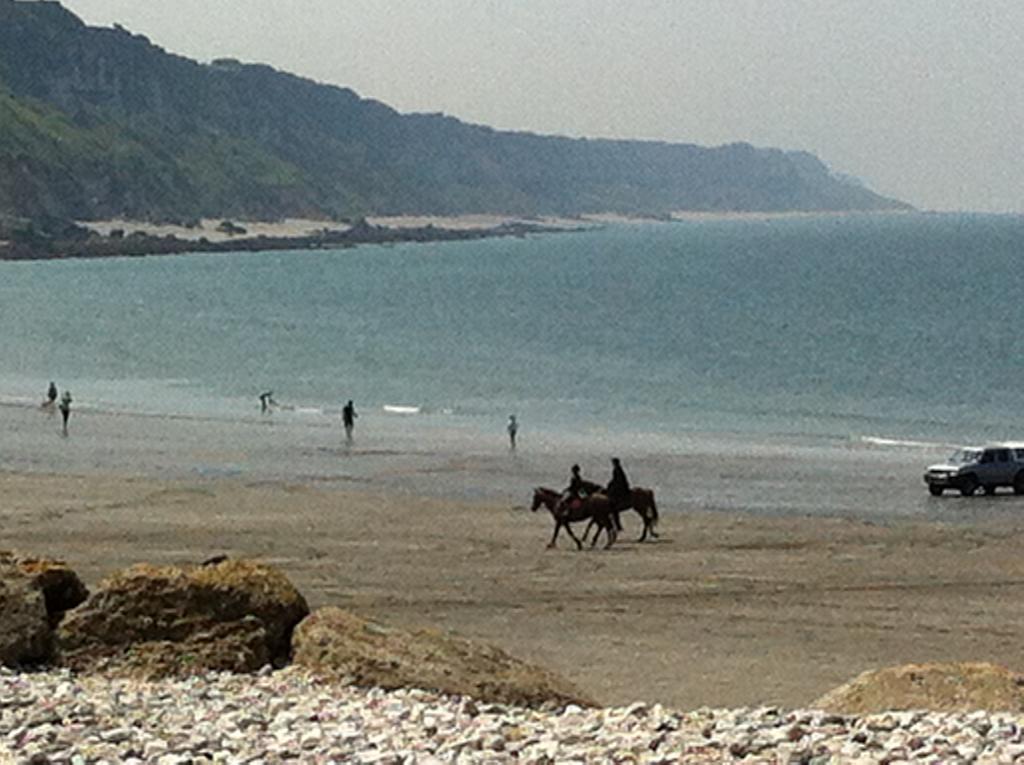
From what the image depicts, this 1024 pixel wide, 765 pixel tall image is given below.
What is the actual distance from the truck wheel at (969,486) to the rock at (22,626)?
1189 inches

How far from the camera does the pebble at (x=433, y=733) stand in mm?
9922

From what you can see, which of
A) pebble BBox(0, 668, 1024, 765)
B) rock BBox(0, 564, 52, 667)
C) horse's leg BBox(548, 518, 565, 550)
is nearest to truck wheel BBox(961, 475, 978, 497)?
horse's leg BBox(548, 518, 565, 550)

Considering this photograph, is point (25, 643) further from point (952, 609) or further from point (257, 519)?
point (257, 519)

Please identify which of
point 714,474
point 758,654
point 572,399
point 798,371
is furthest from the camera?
point 798,371

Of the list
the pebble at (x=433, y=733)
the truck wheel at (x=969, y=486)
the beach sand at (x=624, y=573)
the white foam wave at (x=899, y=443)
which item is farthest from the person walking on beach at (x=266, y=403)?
the pebble at (x=433, y=733)

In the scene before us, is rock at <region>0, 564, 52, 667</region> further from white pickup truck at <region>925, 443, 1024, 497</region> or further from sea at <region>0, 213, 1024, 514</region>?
sea at <region>0, 213, 1024, 514</region>

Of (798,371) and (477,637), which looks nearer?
(477,637)

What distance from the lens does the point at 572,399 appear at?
71125 mm

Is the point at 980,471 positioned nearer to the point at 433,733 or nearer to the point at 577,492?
the point at 577,492

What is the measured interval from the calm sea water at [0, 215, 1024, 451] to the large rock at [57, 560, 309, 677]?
3828cm


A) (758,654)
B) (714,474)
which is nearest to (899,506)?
(714,474)

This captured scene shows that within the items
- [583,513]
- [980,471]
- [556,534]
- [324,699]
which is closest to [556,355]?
[980,471]

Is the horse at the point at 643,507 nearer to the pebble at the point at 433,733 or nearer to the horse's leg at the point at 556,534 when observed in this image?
the horse's leg at the point at 556,534

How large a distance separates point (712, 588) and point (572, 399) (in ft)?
145
